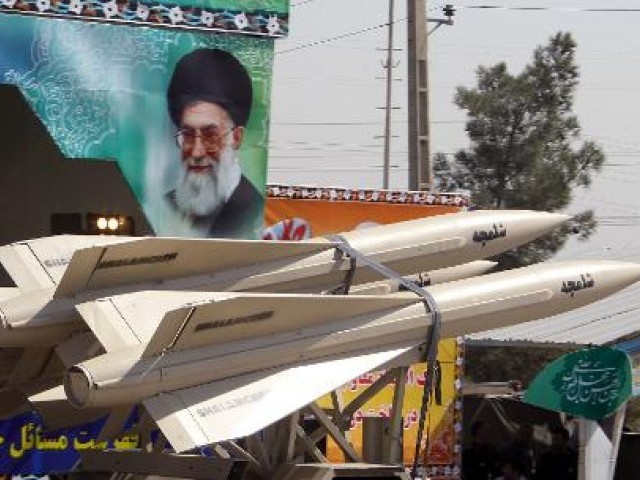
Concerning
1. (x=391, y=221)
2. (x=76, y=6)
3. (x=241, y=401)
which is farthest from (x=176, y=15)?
(x=391, y=221)

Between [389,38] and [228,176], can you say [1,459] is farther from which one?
[389,38]

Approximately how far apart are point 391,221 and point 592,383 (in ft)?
14.4

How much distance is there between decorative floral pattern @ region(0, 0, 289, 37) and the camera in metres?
16.1

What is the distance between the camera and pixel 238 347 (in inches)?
506

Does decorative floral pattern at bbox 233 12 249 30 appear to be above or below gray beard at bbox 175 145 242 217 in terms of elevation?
above

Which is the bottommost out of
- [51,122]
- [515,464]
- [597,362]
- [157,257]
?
[515,464]

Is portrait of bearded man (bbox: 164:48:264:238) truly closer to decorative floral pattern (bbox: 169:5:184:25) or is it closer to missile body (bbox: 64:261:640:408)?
decorative floral pattern (bbox: 169:5:184:25)

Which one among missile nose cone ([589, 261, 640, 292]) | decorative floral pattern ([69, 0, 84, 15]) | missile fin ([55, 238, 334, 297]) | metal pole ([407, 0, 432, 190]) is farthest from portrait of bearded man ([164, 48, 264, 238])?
metal pole ([407, 0, 432, 190])

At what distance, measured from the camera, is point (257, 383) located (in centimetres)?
A: 1289

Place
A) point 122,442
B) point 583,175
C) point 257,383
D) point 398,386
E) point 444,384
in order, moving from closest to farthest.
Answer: point 257,383, point 398,386, point 122,442, point 444,384, point 583,175

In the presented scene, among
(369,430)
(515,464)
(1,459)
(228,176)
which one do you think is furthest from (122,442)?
(515,464)

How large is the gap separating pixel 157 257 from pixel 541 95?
36061mm

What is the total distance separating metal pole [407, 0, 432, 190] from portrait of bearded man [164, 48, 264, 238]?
11.0 m

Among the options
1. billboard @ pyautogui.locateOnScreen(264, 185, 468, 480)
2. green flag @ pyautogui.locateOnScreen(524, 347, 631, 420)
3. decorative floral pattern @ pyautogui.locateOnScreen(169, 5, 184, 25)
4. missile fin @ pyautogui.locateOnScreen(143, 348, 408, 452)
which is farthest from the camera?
billboard @ pyautogui.locateOnScreen(264, 185, 468, 480)
